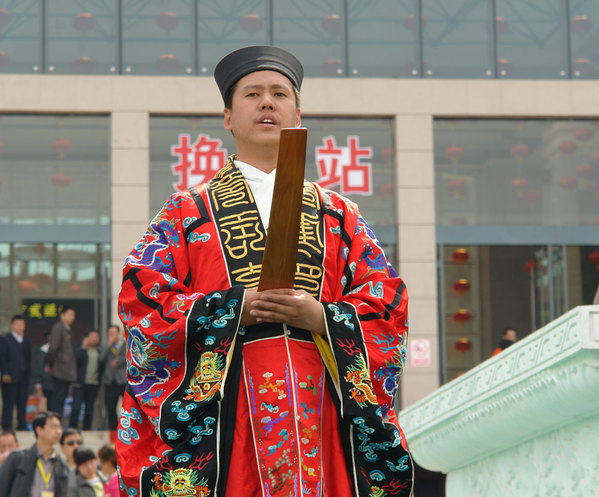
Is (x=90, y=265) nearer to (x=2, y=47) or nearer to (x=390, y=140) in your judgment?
(x=2, y=47)

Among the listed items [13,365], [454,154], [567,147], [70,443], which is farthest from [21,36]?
[70,443]

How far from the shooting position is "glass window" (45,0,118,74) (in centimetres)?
1881

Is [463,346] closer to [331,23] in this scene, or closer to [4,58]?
[331,23]

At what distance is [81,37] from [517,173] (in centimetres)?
734

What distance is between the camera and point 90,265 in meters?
18.5

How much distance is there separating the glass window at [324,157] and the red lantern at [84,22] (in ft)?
5.75

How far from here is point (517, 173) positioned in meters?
19.2

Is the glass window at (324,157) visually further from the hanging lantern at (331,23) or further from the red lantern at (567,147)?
the red lantern at (567,147)

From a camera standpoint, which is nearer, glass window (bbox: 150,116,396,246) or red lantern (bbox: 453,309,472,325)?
glass window (bbox: 150,116,396,246)

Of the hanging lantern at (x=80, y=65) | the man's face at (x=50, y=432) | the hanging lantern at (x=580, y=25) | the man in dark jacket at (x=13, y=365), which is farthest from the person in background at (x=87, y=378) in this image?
the hanging lantern at (x=580, y=25)

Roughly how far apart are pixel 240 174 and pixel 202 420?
86 cm

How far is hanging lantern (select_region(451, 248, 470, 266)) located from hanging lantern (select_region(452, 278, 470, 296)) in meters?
0.28

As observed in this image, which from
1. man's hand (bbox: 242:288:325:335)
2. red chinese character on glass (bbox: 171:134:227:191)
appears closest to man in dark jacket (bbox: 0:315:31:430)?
red chinese character on glass (bbox: 171:134:227:191)

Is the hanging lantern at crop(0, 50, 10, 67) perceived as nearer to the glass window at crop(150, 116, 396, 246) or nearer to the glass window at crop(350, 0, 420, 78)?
the glass window at crop(150, 116, 396, 246)
